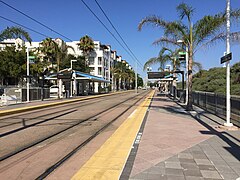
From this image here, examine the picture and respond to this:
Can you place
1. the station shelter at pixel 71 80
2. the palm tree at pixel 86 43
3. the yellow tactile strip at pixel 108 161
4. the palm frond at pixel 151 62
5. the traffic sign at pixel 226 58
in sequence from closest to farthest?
the yellow tactile strip at pixel 108 161, the traffic sign at pixel 226 58, the station shelter at pixel 71 80, the palm frond at pixel 151 62, the palm tree at pixel 86 43

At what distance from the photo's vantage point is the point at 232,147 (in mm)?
6496

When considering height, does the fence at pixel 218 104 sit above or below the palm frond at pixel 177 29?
below

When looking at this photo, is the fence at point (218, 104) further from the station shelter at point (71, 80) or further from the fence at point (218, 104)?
the station shelter at point (71, 80)

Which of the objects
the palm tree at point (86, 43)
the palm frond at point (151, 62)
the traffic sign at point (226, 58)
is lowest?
the traffic sign at point (226, 58)

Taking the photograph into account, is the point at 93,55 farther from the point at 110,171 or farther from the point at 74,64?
the point at 110,171

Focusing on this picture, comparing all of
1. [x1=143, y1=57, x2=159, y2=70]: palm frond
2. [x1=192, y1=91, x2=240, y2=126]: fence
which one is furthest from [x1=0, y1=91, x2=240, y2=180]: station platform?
[x1=143, y1=57, x2=159, y2=70]: palm frond

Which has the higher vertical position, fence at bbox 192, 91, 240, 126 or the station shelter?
the station shelter

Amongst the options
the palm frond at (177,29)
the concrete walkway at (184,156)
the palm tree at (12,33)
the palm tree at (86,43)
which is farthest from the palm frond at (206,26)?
the palm tree at (86,43)

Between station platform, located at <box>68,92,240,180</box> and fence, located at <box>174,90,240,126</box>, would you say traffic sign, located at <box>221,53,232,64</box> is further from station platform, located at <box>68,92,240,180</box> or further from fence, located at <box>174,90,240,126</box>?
station platform, located at <box>68,92,240,180</box>

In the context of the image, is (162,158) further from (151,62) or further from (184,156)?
(151,62)

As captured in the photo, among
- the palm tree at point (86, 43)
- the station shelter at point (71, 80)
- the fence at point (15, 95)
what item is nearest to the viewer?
the fence at point (15, 95)

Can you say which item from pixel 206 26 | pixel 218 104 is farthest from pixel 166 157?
pixel 206 26

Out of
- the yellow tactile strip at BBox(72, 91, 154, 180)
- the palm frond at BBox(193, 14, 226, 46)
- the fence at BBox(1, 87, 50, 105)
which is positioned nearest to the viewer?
the yellow tactile strip at BBox(72, 91, 154, 180)

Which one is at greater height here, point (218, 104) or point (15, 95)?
point (15, 95)
